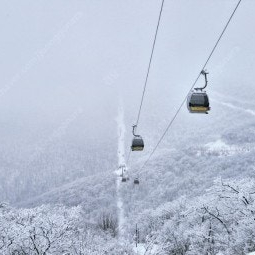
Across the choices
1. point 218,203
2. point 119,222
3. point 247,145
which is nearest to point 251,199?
point 218,203

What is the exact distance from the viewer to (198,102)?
1162 centimetres

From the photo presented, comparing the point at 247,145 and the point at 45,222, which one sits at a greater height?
the point at 247,145

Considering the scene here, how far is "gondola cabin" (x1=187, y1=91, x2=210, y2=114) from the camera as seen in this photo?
11.6m

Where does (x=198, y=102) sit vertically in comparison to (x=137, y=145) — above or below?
below

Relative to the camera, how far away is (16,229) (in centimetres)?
2266

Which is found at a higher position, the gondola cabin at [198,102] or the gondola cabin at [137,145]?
the gondola cabin at [137,145]

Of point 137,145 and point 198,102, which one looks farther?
point 137,145

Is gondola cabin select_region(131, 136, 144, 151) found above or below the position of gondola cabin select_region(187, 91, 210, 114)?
above

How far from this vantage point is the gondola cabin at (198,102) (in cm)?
1159

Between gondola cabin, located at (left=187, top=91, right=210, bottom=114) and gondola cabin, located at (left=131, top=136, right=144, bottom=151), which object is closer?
gondola cabin, located at (left=187, top=91, right=210, bottom=114)

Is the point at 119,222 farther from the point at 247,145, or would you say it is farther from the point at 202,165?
the point at 247,145

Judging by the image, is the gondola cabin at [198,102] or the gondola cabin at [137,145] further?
the gondola cabin at [137,145]

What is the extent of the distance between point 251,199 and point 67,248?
1416 cm

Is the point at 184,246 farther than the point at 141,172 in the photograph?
No
